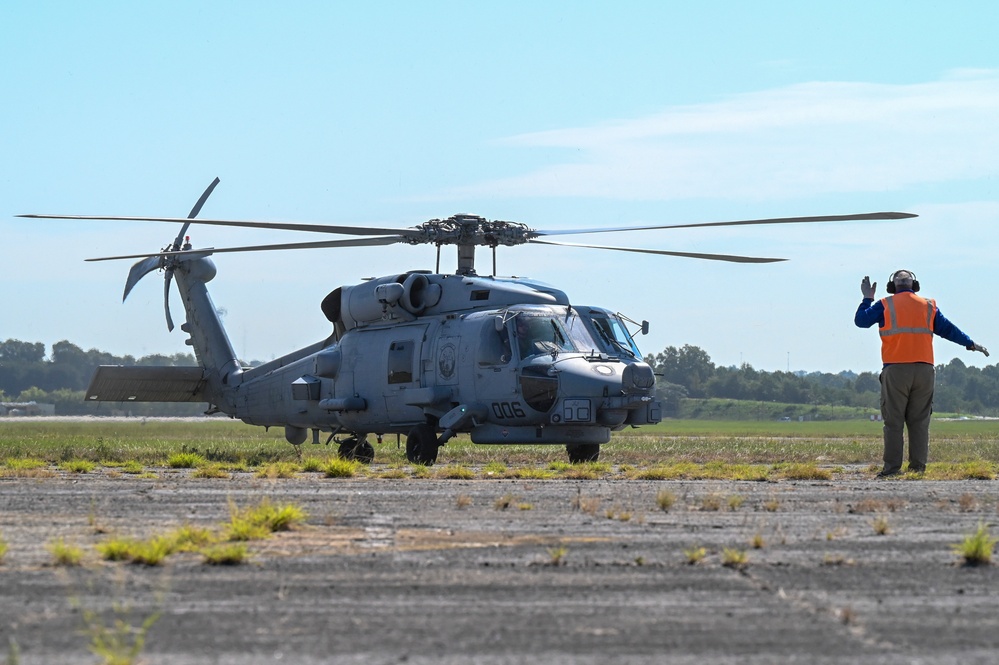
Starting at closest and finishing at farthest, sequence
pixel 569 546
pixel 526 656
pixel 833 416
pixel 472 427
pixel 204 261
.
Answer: pixel 526 656
pixel 569 546
pixel 472 427
pixel 204 261
pixel 833 416

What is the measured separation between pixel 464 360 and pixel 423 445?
147cm

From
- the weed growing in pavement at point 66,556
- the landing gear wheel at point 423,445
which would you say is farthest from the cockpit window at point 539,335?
the weed growing in pavement at point 66,556

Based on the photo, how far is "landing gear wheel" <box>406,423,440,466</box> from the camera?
20328 mm

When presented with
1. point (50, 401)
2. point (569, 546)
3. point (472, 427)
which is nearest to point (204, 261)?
point (472, 427)

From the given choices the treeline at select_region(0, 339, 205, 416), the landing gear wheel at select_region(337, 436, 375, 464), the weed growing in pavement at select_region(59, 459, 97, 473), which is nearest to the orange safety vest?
the weed growing in pavement at select_region(59, 459, 97, 473)

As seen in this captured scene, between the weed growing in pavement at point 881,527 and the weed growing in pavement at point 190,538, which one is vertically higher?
the weed growing in pavement at point 881,527

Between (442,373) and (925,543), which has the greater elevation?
(442,373)

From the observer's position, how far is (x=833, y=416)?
402 feet

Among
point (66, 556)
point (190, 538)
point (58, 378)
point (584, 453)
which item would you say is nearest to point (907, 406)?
point (584, 453)

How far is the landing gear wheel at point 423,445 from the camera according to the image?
20.3 meters

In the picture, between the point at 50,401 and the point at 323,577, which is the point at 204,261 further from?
the point at 50,401

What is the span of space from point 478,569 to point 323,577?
791mm

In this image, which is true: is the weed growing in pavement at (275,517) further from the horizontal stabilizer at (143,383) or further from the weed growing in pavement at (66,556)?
the horizontal stabilizer at (143,383)

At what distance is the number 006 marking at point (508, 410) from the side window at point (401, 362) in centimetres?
193
